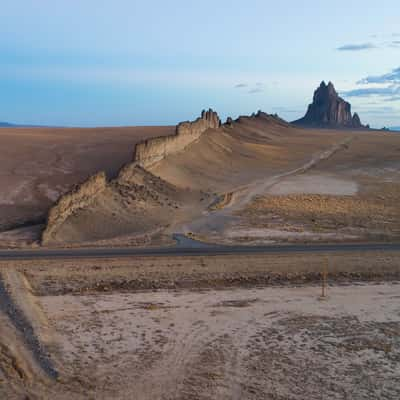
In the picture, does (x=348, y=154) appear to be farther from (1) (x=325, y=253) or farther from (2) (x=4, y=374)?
(2) (x=4, y=374)

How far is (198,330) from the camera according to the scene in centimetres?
1806

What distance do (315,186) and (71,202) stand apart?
29.0 meters

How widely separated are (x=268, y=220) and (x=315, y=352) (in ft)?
69.9

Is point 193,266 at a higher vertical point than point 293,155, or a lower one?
lower

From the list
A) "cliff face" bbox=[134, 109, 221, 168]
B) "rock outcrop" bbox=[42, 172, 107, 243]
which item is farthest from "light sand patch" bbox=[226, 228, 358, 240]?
"cliff face" bbox=[134, 109, 221, 168]

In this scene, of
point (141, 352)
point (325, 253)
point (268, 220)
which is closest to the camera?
point (141, 352)

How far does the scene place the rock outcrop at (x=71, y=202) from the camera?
1195 inches

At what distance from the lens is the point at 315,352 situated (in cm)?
1666

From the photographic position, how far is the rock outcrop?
3036 centimetres

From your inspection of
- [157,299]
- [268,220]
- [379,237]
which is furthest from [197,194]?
[157,299]

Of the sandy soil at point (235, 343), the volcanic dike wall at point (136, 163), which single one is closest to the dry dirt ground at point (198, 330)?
the sandy soil at point (235, 343)

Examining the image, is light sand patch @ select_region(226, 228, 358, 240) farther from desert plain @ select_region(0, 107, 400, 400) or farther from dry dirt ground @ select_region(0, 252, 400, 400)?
dry dirt ground @ select_region(0, 252, 400, 400)

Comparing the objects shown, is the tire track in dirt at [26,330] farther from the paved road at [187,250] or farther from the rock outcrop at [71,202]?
the rock outcrop at [71,202]

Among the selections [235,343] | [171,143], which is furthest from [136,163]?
[235,343]
